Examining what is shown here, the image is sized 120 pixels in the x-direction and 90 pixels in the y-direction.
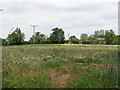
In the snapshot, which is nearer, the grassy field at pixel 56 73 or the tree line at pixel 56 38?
the grassy field at pixel 56 73

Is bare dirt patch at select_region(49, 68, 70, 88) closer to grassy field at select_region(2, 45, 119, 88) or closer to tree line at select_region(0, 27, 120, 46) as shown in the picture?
grassy field at select_region(2, 45, 119, 88)

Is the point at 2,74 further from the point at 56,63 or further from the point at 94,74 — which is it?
the point at 94,74

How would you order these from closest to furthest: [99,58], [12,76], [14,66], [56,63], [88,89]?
1. [88,89]
2. [12,76]
3. [14,66]
4. [56,63]
5. [99,58]

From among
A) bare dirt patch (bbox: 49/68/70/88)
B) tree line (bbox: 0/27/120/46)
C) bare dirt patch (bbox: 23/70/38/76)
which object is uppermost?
tree line (bbox: 0/27/120/46)

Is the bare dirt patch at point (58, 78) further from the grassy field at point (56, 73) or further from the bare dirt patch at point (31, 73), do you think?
the bare dirt patch at point (31, 73)

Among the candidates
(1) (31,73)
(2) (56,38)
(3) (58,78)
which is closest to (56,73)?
(3) (58,78)

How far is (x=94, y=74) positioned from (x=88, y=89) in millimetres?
600

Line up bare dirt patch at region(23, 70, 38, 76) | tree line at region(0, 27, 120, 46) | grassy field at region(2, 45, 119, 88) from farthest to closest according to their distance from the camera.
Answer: tree line at region(0, 27, 120, 46), bare dirt patch at region(23, 70, 38, 76), grassy field at region(2, 45, 119, 88)

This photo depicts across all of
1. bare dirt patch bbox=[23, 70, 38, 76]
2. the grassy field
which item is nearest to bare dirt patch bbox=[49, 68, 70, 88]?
the grassy field

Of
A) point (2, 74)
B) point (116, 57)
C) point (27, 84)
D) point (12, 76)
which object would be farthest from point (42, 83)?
point (116, 57)

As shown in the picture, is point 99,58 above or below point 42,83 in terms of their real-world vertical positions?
above

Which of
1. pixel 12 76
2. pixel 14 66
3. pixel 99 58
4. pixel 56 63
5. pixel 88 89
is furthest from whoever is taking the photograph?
pixel 99 58

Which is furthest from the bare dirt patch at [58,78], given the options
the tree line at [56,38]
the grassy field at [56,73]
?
the tree line at [56,38]

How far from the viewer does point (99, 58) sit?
5.91 metres
